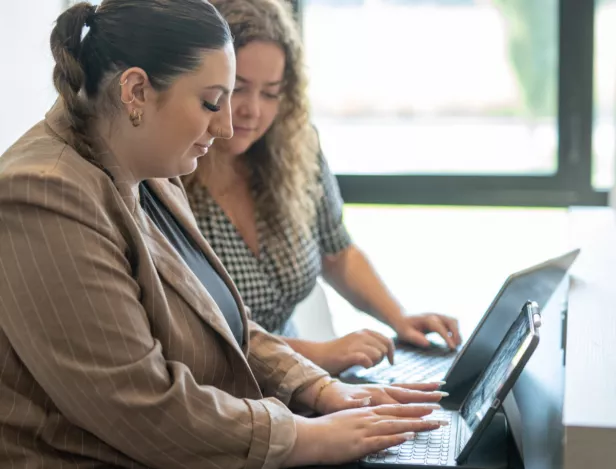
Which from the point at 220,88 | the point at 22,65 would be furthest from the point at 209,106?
the point at 22,65

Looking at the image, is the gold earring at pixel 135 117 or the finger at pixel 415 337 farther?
the finger at pixel 415 337

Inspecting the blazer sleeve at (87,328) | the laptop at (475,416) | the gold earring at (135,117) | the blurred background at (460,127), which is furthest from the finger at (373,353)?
the blurred background at (460,127)

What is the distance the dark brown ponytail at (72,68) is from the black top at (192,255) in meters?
0.20

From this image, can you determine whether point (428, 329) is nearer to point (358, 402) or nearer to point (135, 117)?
point (358, 402)

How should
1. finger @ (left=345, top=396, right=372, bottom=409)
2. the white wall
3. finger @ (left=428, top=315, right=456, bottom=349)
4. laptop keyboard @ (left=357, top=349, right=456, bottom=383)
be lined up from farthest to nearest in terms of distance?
the white wall
finger @ (left=428, top=315, right=456, bottom=349)
laptop keyboard @ (left=357, top=349, right=456, bottom=383)
finger @ (left=345, top=396, right=372, bottom=409)

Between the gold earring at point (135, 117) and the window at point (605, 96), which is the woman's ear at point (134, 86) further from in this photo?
the window at point (605, 96)

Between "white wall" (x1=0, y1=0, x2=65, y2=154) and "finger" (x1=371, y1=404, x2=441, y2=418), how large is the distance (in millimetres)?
1232

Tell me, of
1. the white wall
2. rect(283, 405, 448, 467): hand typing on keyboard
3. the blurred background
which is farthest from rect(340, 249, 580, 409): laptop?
the blurred background

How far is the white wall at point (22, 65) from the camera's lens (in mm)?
2232

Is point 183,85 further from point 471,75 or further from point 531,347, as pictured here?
point 471,75

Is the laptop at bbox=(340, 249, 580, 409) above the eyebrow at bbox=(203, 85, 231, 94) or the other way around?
the other way around

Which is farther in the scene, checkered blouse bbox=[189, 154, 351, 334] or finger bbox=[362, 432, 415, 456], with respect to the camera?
checkered blouse bbox=[189, 154, 351, 334]

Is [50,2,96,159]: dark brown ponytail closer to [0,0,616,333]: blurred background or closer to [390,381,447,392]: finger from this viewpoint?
[390,381,447,392]: finger

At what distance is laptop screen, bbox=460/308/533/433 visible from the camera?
120cm
